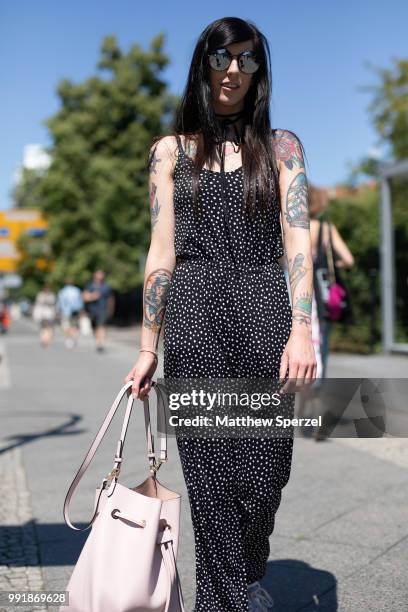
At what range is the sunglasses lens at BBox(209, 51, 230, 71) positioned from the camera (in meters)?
2.57

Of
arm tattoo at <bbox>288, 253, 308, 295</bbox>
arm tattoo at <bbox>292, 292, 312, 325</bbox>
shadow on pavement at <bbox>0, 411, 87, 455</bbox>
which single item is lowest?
shadow on pavement at <bbox>0, 411, 87, 455</bbox>

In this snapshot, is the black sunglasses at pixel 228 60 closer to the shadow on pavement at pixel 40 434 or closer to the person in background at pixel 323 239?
the person in background at pixel 323 239

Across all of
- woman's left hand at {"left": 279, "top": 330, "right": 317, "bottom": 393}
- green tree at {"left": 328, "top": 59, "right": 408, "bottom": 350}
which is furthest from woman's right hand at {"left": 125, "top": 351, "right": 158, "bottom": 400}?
green tree at {"left": 328, "top": 59, "right": 408, "bottom": 350}

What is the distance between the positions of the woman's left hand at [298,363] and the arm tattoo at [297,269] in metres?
0.17

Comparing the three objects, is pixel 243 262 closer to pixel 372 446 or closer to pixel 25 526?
pixel 25 526

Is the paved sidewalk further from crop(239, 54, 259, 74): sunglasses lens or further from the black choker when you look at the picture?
crop(239, 54, 259, 74): sunglasses lens

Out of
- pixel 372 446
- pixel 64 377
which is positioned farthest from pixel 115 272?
pixel 372 446

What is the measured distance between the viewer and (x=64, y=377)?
13438 millimetres

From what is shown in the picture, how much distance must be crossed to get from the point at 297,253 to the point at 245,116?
0.48 m

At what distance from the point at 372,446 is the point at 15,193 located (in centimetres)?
7695

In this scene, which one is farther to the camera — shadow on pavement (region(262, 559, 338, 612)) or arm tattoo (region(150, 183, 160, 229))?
shadow on pavement (region(262, 559, 338, 612))

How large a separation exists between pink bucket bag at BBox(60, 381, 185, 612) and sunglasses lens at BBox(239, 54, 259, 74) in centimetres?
113

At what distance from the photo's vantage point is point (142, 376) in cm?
249

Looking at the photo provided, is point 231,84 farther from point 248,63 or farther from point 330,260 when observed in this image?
point 330,260
